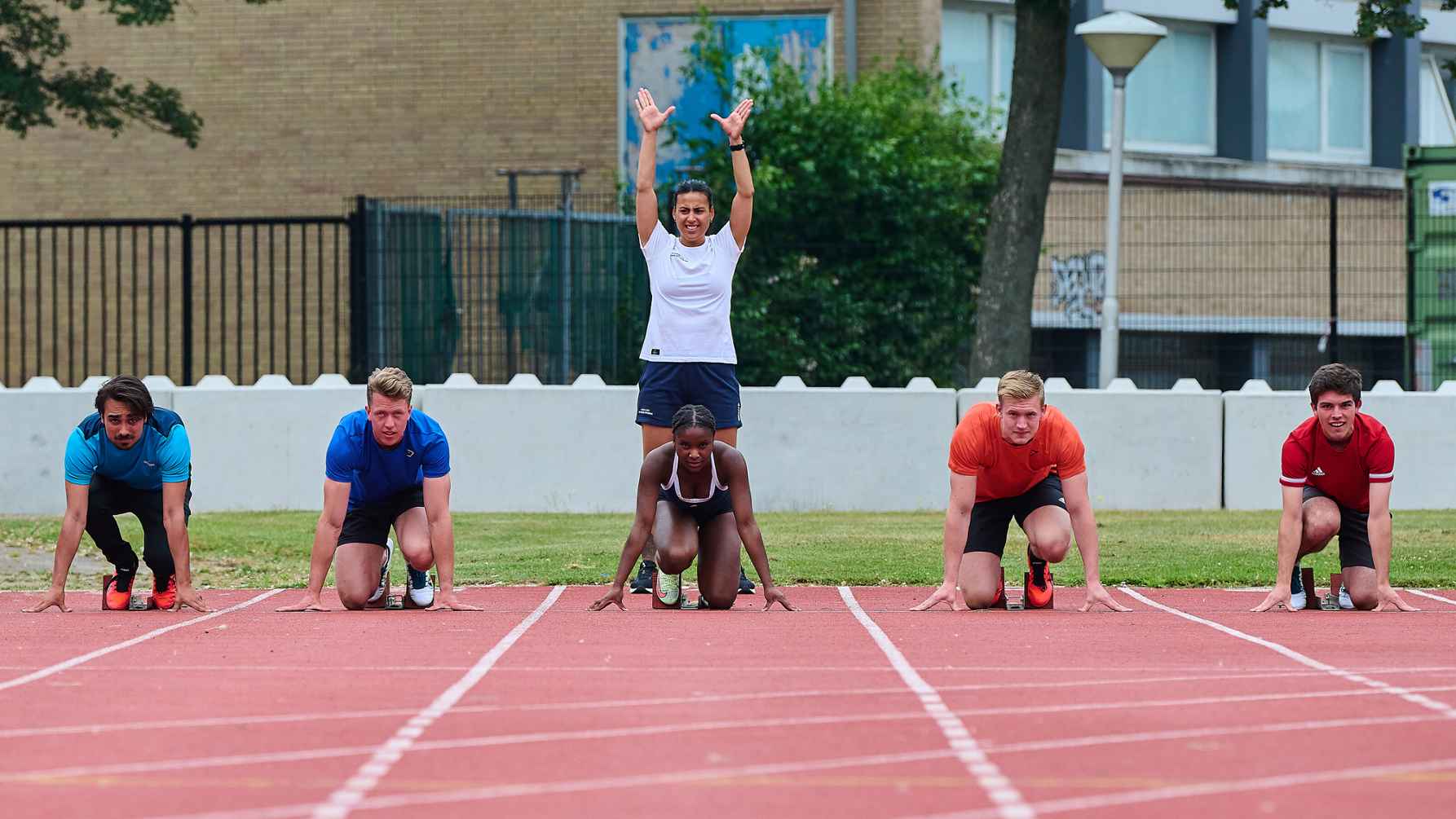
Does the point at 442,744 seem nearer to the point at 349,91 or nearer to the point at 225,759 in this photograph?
the point at 225,759

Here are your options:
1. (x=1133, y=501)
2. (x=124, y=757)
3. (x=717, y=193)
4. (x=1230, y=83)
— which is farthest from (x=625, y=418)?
(x=1230, y=83)

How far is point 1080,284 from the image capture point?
2544 cm

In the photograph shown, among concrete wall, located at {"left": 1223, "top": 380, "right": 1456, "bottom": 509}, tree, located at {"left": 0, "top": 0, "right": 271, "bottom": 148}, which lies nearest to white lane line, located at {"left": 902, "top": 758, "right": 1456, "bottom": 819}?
concrete wall, located at {"left": 1223, "top": 380, "right": 1456, "bottom": 509}

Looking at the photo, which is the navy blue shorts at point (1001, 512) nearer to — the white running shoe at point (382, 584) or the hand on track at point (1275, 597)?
the hand on track at point (1275, 597)

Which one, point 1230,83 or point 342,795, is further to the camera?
point 1230,83

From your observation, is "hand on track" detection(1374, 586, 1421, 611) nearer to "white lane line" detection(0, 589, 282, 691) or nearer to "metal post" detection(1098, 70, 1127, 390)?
"white lane line" detection(0, 589, 282, 691)

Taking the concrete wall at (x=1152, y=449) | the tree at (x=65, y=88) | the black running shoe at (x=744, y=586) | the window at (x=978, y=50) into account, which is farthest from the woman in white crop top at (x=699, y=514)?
the window at (x=978, y=50)

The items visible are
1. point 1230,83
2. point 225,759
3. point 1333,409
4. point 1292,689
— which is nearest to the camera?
point 225,759

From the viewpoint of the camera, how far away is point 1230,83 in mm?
30156

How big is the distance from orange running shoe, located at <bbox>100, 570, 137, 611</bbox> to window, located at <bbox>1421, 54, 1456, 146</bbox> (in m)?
25.6

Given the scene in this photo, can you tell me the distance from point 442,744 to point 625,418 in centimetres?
1049

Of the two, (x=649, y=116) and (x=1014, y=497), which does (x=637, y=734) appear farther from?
(x=649, y=116)

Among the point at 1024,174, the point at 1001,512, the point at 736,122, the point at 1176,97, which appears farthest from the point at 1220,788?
the point at 1176,97

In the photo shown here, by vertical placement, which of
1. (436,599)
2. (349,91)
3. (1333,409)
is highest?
(349,91)
